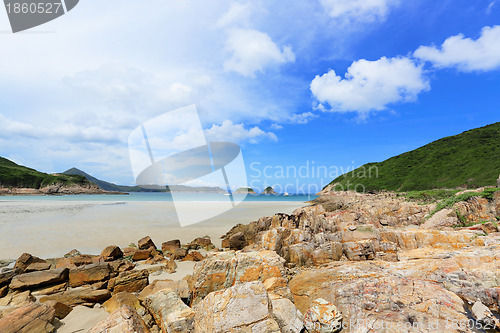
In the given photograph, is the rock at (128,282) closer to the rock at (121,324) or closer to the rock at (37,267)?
the rock at (121,324)

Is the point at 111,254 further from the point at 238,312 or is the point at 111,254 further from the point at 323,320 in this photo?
the point at 323,320

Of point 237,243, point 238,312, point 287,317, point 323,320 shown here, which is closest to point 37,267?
point 237,243

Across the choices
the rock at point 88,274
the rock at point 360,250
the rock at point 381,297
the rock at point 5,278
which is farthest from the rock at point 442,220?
the rock at point 5,278

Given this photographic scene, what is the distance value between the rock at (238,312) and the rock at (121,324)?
4.50 feet

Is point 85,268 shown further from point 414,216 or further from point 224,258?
point 414,216

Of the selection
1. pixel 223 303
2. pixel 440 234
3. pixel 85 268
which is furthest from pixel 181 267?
pixel 440 234

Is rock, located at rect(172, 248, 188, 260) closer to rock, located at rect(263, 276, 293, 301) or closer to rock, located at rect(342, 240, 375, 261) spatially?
rock, located at rect(263, 276, 293, 301)

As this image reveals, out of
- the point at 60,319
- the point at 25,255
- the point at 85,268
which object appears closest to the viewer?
the point at 60,319

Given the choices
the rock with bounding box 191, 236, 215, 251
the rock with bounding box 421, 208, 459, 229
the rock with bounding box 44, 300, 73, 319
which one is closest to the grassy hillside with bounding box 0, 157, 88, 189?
the rock with bounding box 191, 236, 215, 251

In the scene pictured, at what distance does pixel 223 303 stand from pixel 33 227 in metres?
31.2

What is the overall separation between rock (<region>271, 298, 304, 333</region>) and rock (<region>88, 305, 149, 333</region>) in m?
3.26

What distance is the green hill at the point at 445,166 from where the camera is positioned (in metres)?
76.6

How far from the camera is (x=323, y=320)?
5.70 m

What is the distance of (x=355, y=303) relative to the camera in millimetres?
6555
